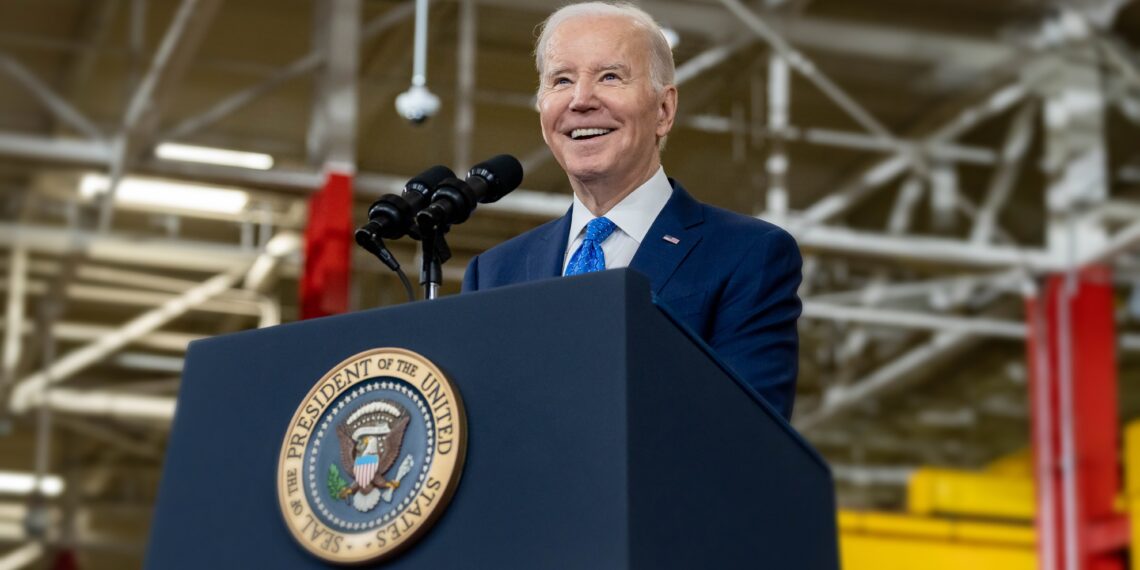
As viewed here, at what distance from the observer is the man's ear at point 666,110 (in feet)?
6.12

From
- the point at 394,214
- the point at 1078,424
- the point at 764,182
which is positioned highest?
the point at 764,182

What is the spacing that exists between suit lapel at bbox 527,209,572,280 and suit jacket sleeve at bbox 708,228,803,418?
0.23 m

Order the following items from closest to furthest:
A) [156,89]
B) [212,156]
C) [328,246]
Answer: [328,246] → [156,89] → [212,156]

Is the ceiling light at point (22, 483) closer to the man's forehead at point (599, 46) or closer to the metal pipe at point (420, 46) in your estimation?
the metal pipe at point (420, 46)

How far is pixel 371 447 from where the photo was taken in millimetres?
1312

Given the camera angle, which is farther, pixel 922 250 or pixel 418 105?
pixel 922 250

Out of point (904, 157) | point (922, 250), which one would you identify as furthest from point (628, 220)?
point (904, 157)

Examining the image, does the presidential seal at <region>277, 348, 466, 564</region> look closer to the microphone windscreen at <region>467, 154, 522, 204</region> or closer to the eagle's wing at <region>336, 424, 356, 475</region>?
the eagle's wing at <region>336, 424, 356, 475</region>

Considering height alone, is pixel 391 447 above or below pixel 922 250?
below

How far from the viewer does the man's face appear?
179cm

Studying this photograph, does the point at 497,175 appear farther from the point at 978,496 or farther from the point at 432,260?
the point at 978,496

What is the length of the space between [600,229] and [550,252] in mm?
71

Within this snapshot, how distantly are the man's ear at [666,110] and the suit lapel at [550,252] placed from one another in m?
0.14

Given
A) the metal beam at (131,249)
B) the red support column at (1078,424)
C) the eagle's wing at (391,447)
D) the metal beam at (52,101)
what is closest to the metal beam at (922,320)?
the red support column at (1078,424)
